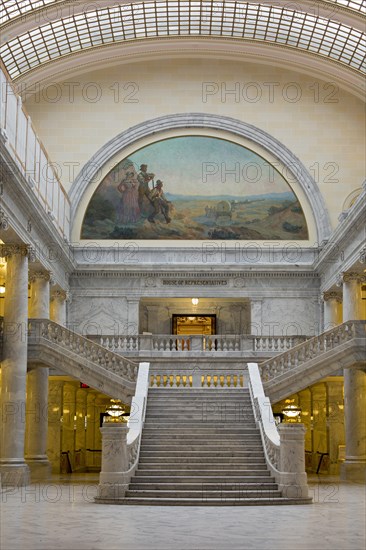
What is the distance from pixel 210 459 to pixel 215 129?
21217 mm

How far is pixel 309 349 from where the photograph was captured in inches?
1148

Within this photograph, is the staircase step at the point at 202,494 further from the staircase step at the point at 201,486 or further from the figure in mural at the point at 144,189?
the figure in mural at the point at 144,189

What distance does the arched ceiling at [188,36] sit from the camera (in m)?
37.8

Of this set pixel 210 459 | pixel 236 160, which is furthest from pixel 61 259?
pixel 210 459

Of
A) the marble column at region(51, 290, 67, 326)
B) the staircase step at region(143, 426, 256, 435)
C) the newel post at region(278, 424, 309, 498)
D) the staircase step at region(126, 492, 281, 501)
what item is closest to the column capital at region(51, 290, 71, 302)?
the marble column at region(51, 290, 67, 326)

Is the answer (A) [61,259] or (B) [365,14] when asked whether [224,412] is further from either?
(B) [365,14]

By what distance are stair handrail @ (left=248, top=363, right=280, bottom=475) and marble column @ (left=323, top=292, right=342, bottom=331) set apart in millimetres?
9052

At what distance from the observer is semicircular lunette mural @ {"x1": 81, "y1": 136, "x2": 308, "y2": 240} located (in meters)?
39.4

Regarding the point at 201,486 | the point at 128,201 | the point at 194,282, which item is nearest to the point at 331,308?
the point at 194,282

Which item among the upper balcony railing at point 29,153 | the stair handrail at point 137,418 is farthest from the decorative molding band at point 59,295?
the stair handrail at point 137,418

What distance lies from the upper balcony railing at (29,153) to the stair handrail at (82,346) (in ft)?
14.0

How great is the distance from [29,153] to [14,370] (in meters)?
7.43

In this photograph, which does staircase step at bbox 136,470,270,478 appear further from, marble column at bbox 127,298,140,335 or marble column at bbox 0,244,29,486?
marble column at bbox 127,298,140,335

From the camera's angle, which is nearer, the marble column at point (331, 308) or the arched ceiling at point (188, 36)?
the marble column at point (331, 308)
